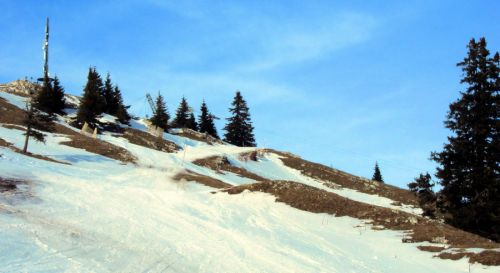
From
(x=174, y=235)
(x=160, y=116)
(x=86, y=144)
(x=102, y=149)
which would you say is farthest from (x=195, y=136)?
(x=174, y=235)

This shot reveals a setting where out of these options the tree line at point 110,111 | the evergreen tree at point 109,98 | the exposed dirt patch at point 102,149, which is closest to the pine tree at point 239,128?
the tree line at point 110,111

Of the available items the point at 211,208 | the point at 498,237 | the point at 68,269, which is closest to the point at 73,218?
the point at 68,269

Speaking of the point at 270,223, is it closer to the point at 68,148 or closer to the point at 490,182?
the point at 490,182

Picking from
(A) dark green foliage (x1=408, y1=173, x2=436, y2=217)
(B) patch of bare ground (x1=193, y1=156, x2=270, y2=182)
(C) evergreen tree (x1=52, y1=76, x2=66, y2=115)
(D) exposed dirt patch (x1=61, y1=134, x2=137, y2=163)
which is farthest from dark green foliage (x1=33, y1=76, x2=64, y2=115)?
(A) dark green foliage (x1=408, y1=173, x2=436, y2=217)

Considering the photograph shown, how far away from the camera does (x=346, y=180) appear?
6675 cm

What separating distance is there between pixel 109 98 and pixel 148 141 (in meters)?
30.2

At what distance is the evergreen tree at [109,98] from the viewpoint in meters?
88.9

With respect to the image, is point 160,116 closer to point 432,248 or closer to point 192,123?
point 192,123

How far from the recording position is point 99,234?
1338cm

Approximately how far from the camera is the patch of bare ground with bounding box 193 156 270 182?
56.6 metres

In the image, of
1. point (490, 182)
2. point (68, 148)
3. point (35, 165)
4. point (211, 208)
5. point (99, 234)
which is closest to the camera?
point (99, 234)

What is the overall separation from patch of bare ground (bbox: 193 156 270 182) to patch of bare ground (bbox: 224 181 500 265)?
2767 centimetres

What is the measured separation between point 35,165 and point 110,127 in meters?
41.0

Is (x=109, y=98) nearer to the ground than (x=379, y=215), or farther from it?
farther from it
